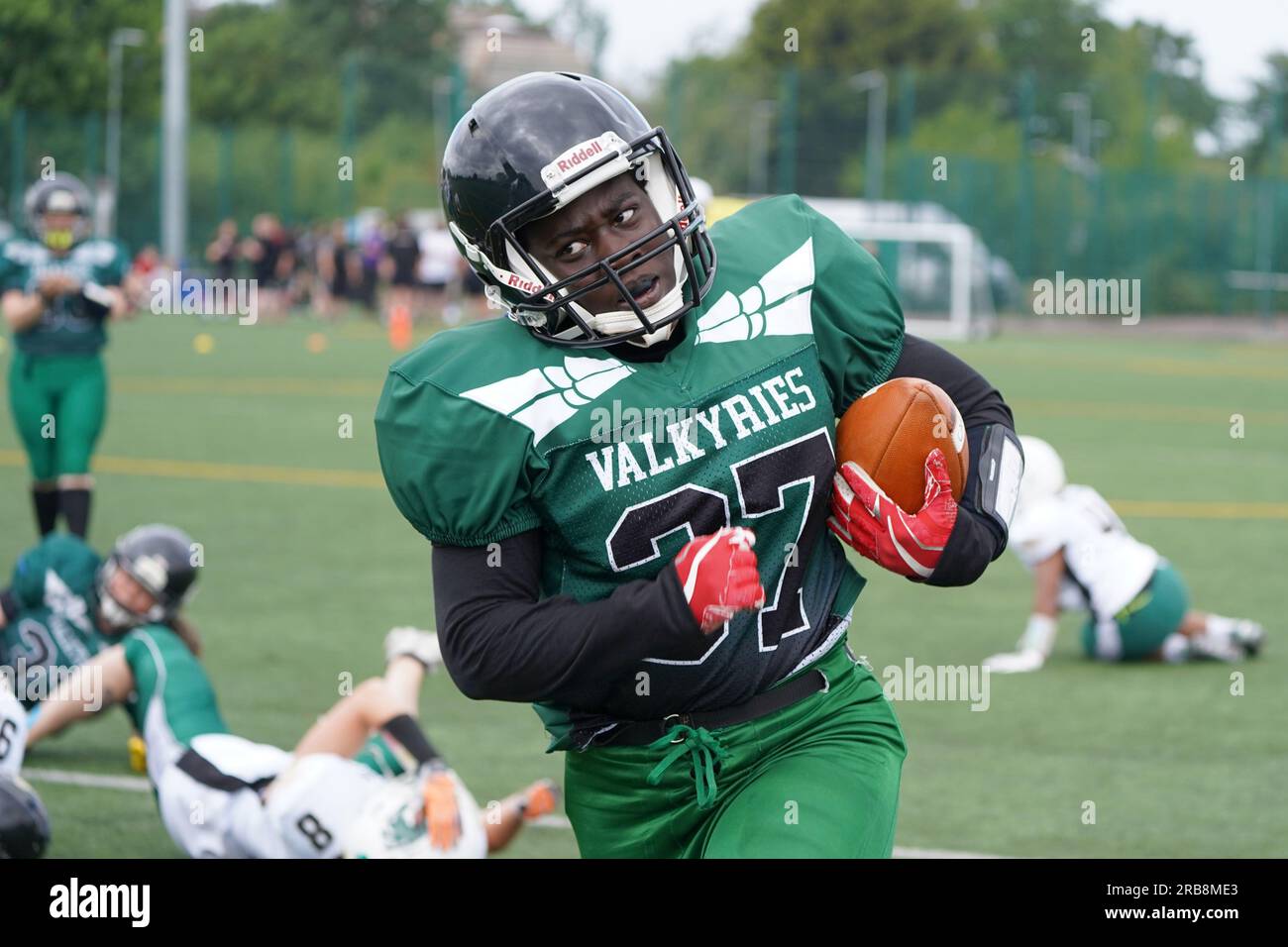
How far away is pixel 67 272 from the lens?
9.58 m

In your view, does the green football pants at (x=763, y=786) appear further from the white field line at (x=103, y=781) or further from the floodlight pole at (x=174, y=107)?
the floodlight pole at (x=174, y=107)

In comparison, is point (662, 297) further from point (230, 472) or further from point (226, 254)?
point (226, 254)

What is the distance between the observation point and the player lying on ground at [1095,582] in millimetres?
7379

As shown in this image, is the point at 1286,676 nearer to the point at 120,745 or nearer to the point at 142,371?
the point at 120,745

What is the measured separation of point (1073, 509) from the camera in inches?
294

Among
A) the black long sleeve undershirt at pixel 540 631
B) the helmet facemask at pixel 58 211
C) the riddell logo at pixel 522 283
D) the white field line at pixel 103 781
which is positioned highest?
the helmet facemask at pixel 58 211

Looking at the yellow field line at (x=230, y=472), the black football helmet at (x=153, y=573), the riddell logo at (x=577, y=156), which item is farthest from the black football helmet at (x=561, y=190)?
the yellow field line at (x=230, y=472)

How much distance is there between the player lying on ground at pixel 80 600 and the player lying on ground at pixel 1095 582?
3.38 m

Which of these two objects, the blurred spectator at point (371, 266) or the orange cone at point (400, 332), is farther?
the blurred spectator at point (371, 266)

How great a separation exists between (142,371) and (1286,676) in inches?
633

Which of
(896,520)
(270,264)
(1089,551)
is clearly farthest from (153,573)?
(270,264)
